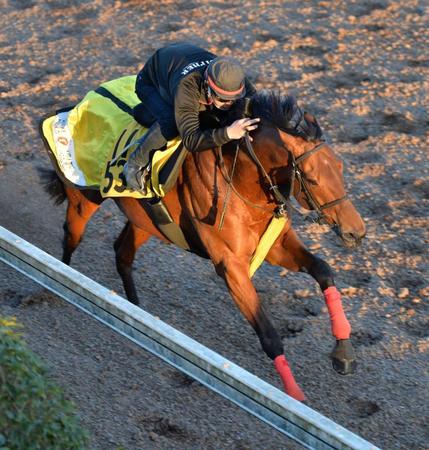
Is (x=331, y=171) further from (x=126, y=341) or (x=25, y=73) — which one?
(x=25, y=73)

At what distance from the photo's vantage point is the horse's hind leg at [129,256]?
6.58 metres

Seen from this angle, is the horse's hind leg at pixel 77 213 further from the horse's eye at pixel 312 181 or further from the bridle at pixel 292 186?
the horse's eye at pixel 312 181

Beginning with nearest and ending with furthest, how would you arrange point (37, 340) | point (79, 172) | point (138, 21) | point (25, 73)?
point (37, 340) → point (79, 172) → point (25, 73) → point (138, 21)

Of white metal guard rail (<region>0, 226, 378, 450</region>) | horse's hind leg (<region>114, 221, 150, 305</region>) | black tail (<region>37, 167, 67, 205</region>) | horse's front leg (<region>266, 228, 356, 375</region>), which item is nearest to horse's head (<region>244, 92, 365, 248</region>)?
horse's front leg (<region>266, 228, 356, 375</region>)

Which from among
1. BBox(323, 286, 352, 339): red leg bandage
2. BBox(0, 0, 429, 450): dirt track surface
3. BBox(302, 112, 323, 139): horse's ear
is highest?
BBox(302, 112, 323, 139): horse's ear

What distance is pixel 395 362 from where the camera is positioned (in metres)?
5.95

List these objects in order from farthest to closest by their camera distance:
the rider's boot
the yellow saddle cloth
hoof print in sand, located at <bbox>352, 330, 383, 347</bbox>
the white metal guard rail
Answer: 1. hoof print in sand, located at <bbox>352, 330, 383, 347</bbox>
2. the yellow saddle cloth
3. the rider's boot
4. the white metal guard rail

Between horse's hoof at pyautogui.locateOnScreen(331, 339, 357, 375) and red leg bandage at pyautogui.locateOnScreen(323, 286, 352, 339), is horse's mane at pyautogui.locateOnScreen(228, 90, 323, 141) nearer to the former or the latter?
red leg bandage at pyautogui.locateOnScreen(323, 286, 352, 339)

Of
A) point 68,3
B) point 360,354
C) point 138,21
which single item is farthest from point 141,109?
point 68,3

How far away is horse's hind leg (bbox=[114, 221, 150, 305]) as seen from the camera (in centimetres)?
658

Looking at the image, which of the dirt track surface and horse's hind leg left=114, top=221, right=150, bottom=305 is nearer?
the dirt track surface

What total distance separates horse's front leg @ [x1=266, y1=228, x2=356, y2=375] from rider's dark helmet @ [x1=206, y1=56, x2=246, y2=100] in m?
1.03

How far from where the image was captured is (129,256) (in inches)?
260

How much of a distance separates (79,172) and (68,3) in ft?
18.1
